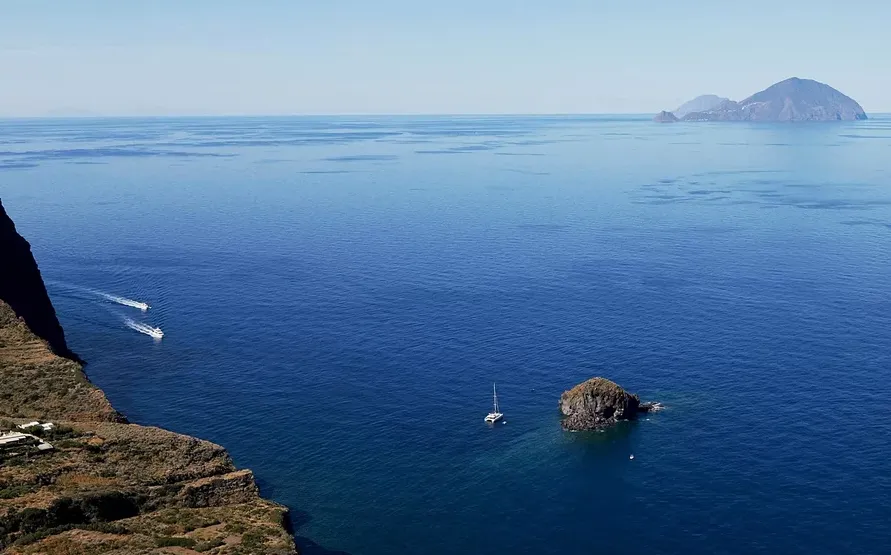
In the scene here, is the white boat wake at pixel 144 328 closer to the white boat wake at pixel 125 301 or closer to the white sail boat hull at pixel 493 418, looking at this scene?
the white boat wake at pixel 125 301

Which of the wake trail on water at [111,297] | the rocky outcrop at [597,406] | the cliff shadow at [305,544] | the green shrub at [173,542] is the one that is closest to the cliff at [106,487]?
the green shrub at [173,542]

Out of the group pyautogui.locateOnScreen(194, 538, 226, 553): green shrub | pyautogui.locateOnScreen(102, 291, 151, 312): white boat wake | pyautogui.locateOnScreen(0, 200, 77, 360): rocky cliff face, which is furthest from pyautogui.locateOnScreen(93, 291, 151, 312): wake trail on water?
pyautogui.locateOnScreen(194, 538, 226, 553): green shrub

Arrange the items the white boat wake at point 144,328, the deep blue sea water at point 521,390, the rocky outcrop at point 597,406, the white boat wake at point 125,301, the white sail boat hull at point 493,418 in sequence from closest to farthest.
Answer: the deep blue sea water at point 521,390 → the rocky outcrop at point 597,406 → the white sail boat hull at point 493,418 → the white boat wake at point 144,328 → the white boat wake at point 125,301

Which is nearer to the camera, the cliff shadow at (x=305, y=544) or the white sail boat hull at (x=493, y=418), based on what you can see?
the cliff shadow at (x=305, y=544)

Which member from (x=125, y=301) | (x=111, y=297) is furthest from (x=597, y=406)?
(x=111, y=297)

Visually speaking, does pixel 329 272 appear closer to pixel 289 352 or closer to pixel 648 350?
pixel 289 352

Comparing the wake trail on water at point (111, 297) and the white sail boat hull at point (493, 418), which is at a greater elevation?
the wake trail on water at point (111, 297)

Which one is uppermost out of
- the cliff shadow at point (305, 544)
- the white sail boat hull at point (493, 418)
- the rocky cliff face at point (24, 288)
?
the rocky cliff face at point (24, 288)

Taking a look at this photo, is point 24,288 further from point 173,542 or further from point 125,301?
point 173,542
